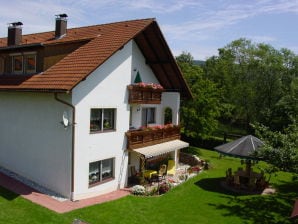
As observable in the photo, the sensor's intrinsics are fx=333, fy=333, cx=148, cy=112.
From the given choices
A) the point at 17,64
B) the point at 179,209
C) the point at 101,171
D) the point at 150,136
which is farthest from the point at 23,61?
the point at 179,209

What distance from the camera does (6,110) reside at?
24.4m

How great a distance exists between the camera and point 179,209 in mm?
20438

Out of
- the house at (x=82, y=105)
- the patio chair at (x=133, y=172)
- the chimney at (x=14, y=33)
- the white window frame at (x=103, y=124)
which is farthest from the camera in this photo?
the chimney at (x=14, y=33)

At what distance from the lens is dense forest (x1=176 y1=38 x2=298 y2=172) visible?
38875 mm

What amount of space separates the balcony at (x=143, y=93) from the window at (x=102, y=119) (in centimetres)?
193

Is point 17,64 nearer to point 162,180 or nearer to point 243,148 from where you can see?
point 162,180

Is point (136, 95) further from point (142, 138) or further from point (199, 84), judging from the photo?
point (199, 84)

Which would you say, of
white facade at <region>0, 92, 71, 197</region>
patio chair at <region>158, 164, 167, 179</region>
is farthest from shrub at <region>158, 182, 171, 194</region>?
white facade at <region>0, 92, 71, 197</region>

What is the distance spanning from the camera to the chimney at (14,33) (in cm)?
2867

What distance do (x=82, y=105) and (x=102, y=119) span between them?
2.30 m

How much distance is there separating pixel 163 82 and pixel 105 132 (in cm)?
958

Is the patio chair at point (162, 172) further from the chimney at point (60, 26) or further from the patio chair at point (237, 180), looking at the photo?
the chimney at point (60, 26)

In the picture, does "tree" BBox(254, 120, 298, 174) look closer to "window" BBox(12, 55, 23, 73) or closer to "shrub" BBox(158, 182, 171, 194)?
"shrub" BBox(158, 182, 171, 194)

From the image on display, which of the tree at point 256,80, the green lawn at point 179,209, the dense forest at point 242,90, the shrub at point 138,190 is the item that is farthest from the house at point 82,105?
the tree at point 256,80
